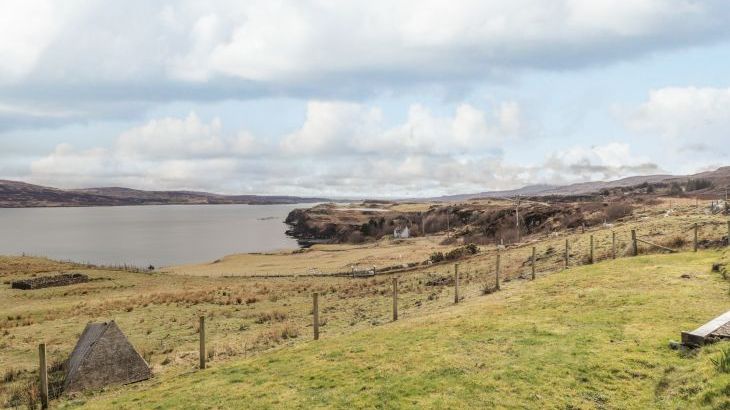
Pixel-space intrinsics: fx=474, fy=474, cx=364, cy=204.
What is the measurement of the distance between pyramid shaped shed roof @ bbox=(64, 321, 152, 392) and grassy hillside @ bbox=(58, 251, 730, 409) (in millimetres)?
734

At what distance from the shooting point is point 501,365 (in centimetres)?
1181

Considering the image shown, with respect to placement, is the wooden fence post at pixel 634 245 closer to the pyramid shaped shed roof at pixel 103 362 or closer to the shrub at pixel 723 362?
the shrub at pixel 723 362

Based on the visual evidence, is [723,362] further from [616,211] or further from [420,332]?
[616,211]

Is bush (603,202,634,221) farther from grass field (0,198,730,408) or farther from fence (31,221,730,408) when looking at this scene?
grass field (0,198,730,408)

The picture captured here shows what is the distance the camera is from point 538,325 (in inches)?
607

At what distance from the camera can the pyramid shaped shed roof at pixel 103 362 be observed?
561 inches

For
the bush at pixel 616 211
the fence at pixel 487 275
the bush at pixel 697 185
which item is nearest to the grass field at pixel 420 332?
the fence at pixel 487 275

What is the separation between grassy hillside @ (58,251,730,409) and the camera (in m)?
9.96

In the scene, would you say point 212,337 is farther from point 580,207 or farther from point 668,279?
point 580,207

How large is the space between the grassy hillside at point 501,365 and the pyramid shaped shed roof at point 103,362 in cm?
73

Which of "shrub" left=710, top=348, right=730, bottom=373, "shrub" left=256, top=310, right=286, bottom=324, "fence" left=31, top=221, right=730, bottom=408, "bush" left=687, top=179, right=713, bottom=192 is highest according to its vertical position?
"bush" left=687, top=179, right=713, bottom=192

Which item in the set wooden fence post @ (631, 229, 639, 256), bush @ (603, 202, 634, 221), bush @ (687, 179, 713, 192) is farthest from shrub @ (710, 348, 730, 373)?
bush @ (687, 179, 713, 192)

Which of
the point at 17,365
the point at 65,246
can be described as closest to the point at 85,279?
the point at 17,365

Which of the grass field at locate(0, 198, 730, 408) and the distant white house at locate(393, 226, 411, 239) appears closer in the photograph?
the grass field at locate(0, 198, 730, 408)
